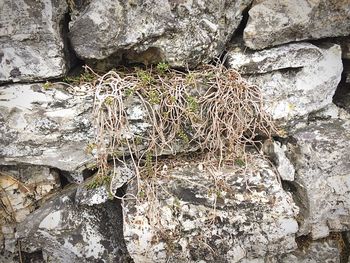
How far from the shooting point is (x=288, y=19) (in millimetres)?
2736

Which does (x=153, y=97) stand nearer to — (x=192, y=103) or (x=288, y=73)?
(x=192, y=103)

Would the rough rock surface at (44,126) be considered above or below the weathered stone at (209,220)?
above

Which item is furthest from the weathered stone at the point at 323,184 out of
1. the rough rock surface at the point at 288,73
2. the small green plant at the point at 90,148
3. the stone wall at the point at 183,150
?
the small green plant at the point at 90,148

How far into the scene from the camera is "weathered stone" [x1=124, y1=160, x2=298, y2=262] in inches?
96.4

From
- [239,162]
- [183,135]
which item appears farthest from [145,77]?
[239,162]

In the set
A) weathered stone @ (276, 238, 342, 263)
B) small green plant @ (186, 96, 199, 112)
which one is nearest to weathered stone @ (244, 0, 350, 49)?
small green plant @ (186, 96, 199, 112)

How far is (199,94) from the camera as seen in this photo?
2691mm

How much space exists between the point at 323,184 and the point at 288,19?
1273 millimetres

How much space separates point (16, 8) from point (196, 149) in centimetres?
161

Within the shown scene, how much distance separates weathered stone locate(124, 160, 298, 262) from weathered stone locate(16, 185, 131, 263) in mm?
297

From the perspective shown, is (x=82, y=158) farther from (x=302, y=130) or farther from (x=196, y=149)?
(x=302, y=130)

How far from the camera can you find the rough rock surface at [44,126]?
8.24ft

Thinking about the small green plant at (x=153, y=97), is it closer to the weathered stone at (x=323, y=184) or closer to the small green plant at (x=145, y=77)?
the small green plant at (x=145, y=77)

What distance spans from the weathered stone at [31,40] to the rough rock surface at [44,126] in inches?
4.5
